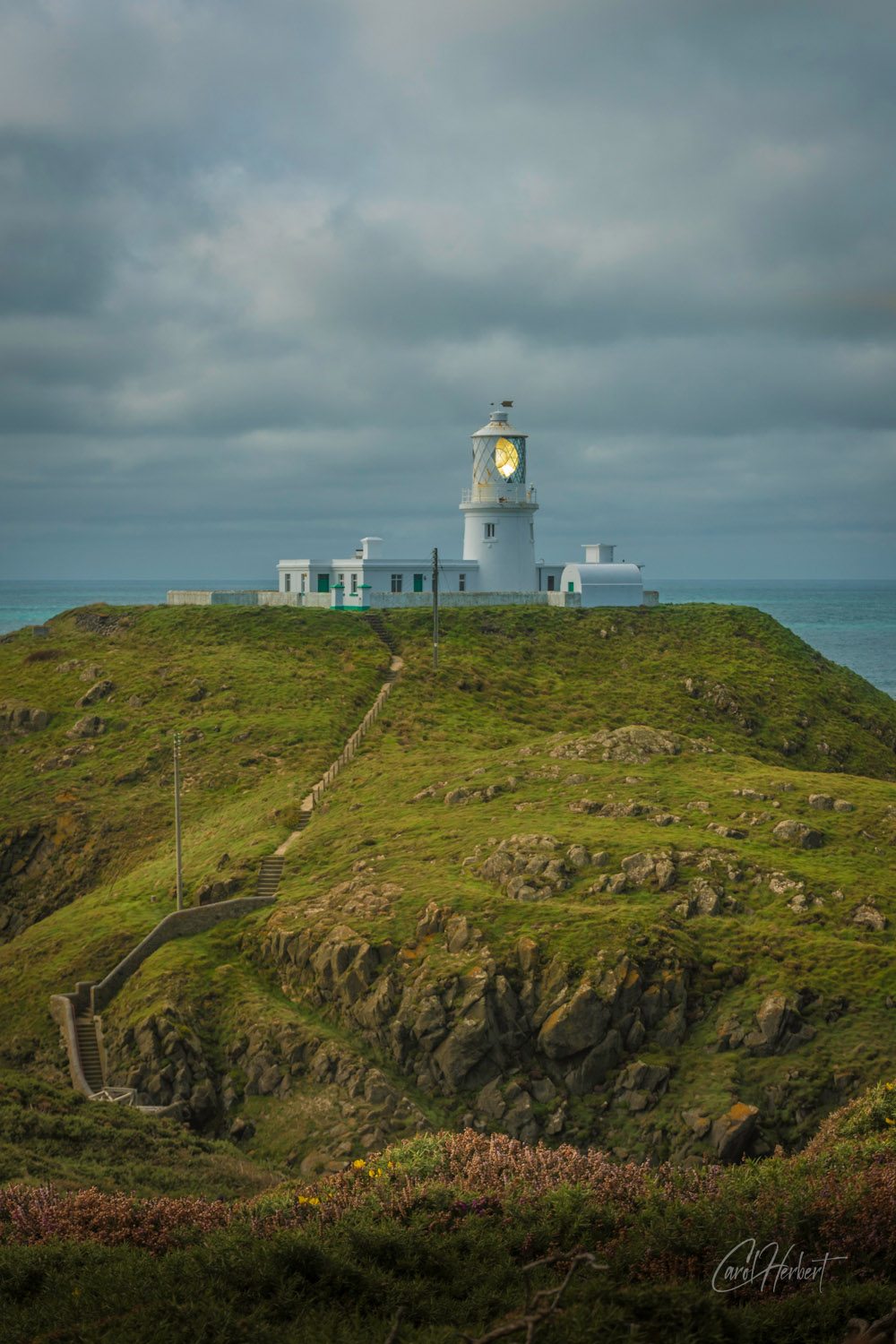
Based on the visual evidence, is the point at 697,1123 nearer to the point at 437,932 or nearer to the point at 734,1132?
the point at 734,1132

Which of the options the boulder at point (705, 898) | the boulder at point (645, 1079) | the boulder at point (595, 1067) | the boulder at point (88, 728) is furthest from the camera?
the boulder at point (88, 728)

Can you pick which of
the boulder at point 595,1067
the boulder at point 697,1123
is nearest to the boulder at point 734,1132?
the boulder at point 697,1123

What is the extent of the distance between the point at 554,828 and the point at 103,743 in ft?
105

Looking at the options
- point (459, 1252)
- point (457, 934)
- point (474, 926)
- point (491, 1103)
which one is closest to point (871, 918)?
point (474, 926)

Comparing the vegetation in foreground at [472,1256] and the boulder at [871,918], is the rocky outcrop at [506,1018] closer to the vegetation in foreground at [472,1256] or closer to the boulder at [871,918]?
the boulder at [871,918]

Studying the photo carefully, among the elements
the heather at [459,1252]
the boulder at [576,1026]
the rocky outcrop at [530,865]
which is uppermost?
the rocky outcrop at [530,865]

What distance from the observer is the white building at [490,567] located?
290 ft

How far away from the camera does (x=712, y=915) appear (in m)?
39.8

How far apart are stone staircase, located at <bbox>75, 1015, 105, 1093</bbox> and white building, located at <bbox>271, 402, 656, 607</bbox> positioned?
49690 millimetres

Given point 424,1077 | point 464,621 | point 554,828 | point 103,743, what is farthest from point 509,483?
point 424,1077

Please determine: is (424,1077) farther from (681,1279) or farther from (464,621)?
(464,621)

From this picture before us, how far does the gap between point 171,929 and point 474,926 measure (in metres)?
13.6

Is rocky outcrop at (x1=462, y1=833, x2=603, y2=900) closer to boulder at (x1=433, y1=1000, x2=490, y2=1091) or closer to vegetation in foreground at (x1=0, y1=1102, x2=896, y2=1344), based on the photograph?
boulder at (x1=433, y1=1000, x2=490, y2=1091)

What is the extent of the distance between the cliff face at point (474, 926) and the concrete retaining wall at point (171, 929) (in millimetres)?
871
